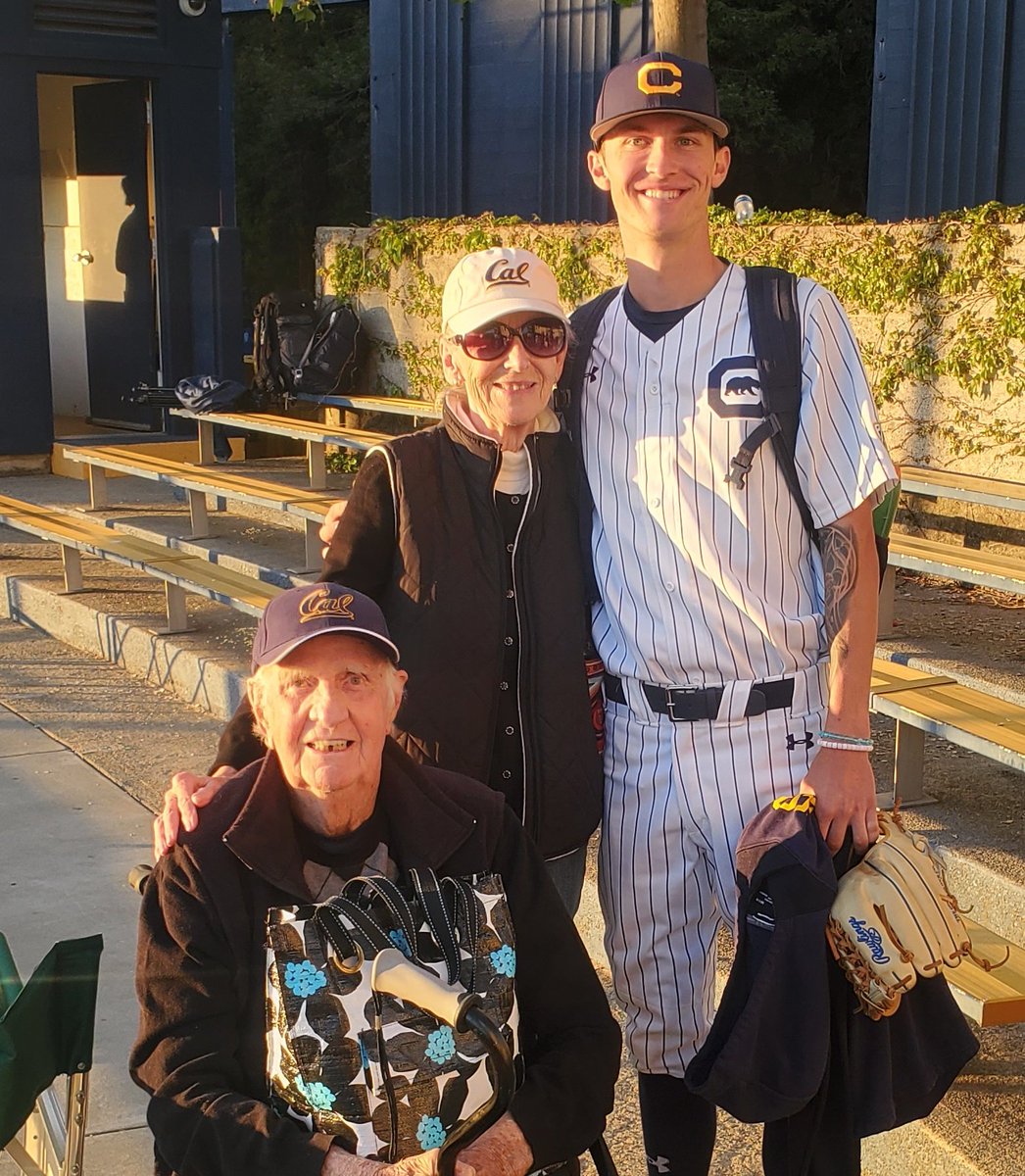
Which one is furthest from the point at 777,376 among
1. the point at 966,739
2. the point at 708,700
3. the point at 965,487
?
the point at 965,487

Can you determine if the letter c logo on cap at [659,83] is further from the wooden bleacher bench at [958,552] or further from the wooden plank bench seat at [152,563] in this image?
the wooden plank bench seat at [152,563]

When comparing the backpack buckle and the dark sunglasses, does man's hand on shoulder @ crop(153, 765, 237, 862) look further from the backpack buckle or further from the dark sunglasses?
the backpack buckle

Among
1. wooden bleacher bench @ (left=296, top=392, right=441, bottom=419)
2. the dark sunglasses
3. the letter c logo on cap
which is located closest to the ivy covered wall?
wooden bleacher bench @ (left=296, top=392, right=441, bottom=419)

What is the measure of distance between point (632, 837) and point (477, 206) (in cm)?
1047

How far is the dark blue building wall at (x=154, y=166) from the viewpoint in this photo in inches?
444

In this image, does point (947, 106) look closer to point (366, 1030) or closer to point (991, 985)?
point (991, 985)

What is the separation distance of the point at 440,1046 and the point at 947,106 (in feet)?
27.4

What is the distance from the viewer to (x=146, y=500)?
10266 mm

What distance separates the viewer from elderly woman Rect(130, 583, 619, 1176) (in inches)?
89.4

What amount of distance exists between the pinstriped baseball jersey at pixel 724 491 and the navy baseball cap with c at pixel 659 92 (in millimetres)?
284

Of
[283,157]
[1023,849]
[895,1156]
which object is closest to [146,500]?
[1023,849]

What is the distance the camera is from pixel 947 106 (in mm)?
9406

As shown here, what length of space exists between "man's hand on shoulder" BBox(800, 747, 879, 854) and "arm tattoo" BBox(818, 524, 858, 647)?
0.70 ft

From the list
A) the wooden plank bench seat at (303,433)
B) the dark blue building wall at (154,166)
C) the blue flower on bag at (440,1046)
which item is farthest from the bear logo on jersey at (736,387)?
the dark blue building wall at (154,166)
